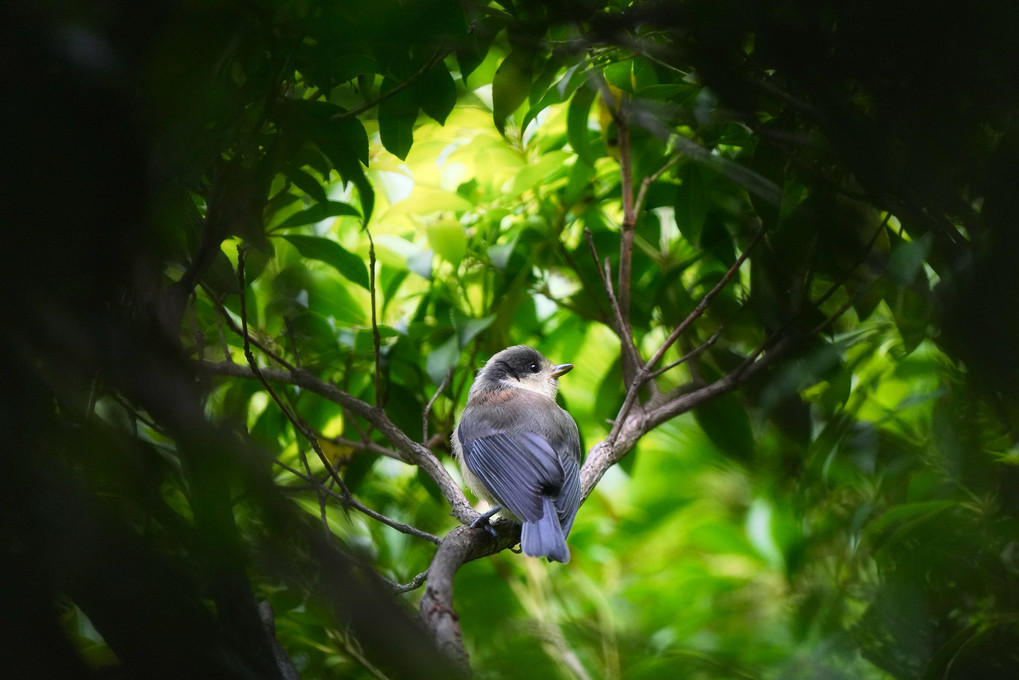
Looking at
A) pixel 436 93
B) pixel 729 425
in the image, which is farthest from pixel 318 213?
pixel 729 425

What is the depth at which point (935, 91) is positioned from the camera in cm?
106

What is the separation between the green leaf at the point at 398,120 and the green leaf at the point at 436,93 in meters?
0.07

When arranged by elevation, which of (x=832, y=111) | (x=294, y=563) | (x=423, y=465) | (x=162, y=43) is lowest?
(x=423, y=465)

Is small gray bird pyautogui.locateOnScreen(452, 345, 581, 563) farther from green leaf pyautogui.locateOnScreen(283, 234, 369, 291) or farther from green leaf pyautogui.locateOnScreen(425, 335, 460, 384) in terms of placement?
green leaf pyautogui.locateOnScreen(283, 234, 369, 291)

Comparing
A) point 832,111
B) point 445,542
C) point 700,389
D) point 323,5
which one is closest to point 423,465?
point 445,542

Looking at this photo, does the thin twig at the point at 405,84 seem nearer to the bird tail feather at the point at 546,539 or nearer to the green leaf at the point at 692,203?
the green leaf at the point at 692,203

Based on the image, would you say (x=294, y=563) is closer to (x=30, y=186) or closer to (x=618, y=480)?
(x=30, y=186)

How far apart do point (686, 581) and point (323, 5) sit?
2.37 m

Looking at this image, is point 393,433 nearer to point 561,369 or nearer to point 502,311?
point 502,311

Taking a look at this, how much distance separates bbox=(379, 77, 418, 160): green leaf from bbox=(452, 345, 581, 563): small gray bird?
1115 millimetres

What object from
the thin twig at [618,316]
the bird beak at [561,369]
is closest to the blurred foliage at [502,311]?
the bird beak at [561,369]

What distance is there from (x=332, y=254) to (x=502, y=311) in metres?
0.65

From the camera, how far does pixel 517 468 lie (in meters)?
2.93

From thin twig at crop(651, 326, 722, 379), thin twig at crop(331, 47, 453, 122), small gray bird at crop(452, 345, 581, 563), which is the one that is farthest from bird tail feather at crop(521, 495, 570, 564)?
thin twig at crop(331, 47, 453, 122)
